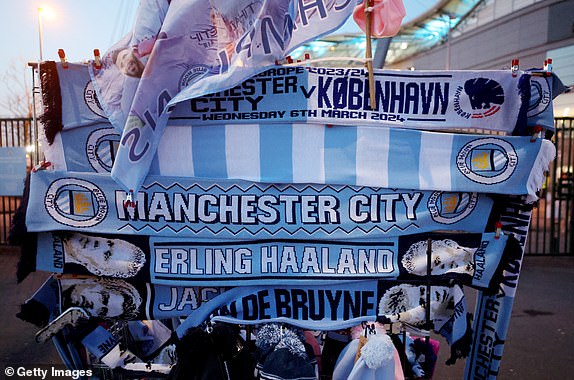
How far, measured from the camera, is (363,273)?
2.49 meters

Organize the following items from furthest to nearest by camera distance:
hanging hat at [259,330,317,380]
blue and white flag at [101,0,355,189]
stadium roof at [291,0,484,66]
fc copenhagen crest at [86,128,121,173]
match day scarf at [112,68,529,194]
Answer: stadium roof at [291,0,484,66], fc copenhagen crest at [86,128,121,173], match day scarf at [112,68,529,194], blue and white flag at [101,0,355,189], hanging hat at [259,330,317,380]

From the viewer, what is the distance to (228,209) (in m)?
2.48

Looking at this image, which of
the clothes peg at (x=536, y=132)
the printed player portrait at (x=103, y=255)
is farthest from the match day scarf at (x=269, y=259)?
the clothes peg at (x=536, y=132)

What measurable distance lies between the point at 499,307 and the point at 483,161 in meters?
1.06

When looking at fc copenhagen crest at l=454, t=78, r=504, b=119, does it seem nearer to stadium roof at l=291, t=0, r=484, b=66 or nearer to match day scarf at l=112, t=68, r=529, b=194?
match day scarf at l=112, t=68, r=529, b=194

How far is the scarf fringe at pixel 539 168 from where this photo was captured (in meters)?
2.45

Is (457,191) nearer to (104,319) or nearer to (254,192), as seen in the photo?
(254,192)

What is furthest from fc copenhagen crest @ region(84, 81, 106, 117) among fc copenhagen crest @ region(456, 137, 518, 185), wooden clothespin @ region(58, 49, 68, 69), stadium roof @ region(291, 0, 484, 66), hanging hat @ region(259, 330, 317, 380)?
stadium roof @ region(291, 0, 484, 66)

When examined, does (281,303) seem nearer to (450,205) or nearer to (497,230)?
(450,205)

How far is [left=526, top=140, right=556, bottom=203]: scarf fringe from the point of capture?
245 cm

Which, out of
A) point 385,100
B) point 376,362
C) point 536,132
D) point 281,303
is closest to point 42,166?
point 281,303

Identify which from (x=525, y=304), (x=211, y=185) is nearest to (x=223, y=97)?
(x=211, y=185)

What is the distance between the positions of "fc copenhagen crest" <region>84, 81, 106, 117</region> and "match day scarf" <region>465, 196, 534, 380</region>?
256 cm

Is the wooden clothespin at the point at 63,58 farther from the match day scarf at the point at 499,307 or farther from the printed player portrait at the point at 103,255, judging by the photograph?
the match day scarf at the point at 499,307
